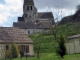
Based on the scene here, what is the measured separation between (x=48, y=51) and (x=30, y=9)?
89.0 metres

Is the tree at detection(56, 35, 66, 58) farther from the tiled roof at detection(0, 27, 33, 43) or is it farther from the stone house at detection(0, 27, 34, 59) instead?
the tiled roof at detection(0, 27, 33, 43)

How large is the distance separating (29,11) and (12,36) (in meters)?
90.7

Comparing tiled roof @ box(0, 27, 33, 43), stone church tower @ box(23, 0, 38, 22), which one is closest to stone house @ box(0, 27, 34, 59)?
tiled roof @ box(0, 27, 33, 43)

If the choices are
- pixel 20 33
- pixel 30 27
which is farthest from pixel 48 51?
pixel 30 27

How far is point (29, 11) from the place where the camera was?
150 m

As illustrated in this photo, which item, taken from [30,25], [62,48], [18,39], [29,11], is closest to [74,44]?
[18,39]

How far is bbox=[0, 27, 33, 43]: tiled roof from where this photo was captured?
5782 centimetres

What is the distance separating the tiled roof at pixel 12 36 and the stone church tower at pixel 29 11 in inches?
3147

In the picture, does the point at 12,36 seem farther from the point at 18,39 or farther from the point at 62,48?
the point at 62,48

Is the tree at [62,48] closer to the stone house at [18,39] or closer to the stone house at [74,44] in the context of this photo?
the stone house at [74,44]

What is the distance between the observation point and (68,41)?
188ft

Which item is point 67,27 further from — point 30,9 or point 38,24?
point 30,9

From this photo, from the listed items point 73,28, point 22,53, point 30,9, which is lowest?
point 22,53

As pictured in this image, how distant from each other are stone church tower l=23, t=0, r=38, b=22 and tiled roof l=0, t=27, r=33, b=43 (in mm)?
79923
